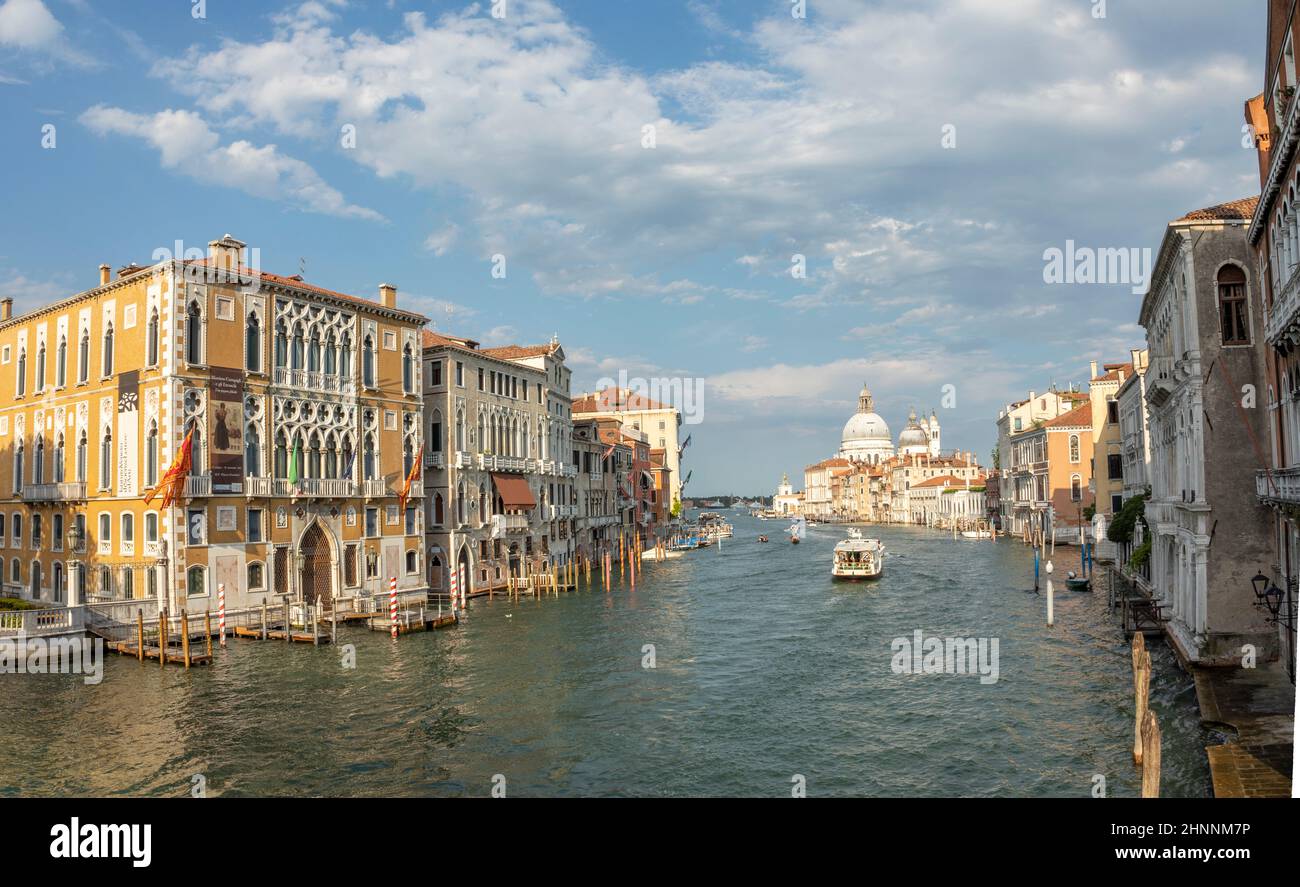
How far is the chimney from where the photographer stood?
29.4 metres

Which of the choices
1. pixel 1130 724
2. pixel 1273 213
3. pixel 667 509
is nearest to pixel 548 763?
pixel 1130 724

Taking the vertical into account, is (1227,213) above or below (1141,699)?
above

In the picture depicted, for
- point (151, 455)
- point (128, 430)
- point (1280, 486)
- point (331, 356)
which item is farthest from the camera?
point (331, 356)

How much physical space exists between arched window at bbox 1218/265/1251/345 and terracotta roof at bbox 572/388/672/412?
70.1 meters

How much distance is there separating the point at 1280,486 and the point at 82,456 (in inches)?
1308

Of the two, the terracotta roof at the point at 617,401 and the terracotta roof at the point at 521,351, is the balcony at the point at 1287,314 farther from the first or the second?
the terracotta roof at the point at 617,401

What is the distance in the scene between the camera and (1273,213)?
15.8 meters

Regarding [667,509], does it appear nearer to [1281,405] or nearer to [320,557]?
[320,557]

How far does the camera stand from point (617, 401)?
96.6 metres

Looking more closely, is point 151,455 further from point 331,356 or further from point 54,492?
point 331,356

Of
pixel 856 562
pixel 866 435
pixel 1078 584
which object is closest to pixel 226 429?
pixel 856 562

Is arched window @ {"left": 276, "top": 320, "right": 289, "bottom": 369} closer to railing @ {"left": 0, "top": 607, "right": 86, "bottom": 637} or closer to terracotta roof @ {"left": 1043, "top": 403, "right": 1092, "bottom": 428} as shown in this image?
railing @ {"left": 0, "top": 607, "right": 86, "bottom": 637}
